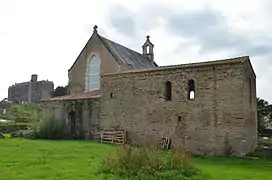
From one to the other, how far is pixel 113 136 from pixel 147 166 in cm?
1614

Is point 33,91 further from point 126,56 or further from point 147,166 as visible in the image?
point 147,166

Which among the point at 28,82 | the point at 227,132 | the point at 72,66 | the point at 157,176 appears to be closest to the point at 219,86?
the point at 227,132

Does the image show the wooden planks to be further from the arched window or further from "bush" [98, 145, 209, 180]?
"bush" [98, 145, 209, 180]

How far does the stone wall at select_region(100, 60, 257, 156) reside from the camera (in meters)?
23.7

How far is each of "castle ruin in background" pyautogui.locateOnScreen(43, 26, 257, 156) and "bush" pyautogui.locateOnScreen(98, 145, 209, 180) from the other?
1049 centimetres

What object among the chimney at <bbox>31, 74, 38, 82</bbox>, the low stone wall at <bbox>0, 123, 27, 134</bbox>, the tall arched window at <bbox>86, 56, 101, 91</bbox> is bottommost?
the low stone wall at <bbox>0, 123, 27, 134</bbox>

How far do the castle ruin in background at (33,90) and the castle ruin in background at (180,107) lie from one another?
50.5 metres

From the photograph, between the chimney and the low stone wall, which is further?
the chimney

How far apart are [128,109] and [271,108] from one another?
2139 cm

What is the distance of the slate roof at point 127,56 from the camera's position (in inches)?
1427

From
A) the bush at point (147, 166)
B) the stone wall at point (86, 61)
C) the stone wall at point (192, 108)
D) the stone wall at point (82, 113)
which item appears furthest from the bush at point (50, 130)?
the bush at point (147, 166)

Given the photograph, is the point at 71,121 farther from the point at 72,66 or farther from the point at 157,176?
the point at 157,176

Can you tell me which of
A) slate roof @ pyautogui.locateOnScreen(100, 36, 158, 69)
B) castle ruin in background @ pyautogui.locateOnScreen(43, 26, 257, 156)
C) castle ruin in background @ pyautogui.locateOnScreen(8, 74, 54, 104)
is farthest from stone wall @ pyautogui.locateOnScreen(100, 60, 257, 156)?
castle ruin in background @ pyautogui.locateOnScreen(8, 74, 54, 104)

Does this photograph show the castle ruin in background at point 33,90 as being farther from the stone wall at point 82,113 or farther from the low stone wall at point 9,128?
the stone wall at point 82,113
